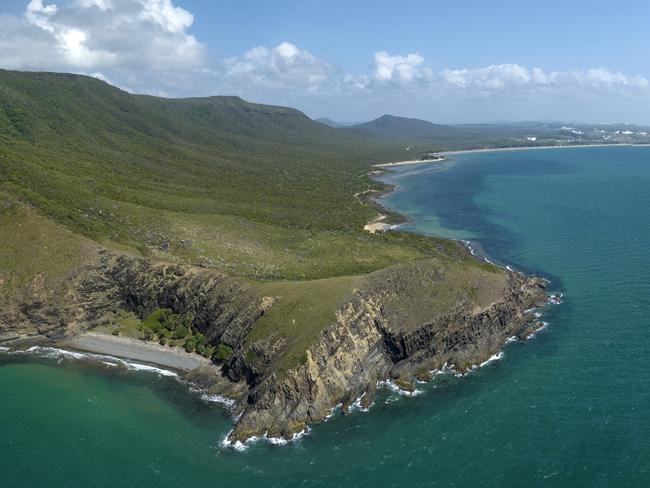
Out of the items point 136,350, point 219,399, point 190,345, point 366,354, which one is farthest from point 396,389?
point 136,350

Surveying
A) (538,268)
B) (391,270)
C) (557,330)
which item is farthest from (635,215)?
(391,270)

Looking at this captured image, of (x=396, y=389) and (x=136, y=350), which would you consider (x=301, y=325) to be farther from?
(x=136, y=350)

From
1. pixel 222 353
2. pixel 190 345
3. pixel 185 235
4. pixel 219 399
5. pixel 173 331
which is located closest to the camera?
pixel 219 399

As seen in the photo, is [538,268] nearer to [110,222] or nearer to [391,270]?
[391,270]

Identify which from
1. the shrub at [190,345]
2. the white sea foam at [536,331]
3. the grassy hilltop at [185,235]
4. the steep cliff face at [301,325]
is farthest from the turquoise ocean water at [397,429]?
the grassy hilltop at [185,235]

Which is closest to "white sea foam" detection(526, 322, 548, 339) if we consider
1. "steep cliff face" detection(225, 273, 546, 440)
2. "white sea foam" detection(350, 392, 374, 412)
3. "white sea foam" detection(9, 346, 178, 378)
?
"steep cliff face" detection(225, 273, 546, 440)

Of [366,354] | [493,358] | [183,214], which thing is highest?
[183,214]

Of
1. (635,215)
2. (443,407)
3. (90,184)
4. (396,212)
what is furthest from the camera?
(396,212)

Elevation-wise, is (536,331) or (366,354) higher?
(366,354)
